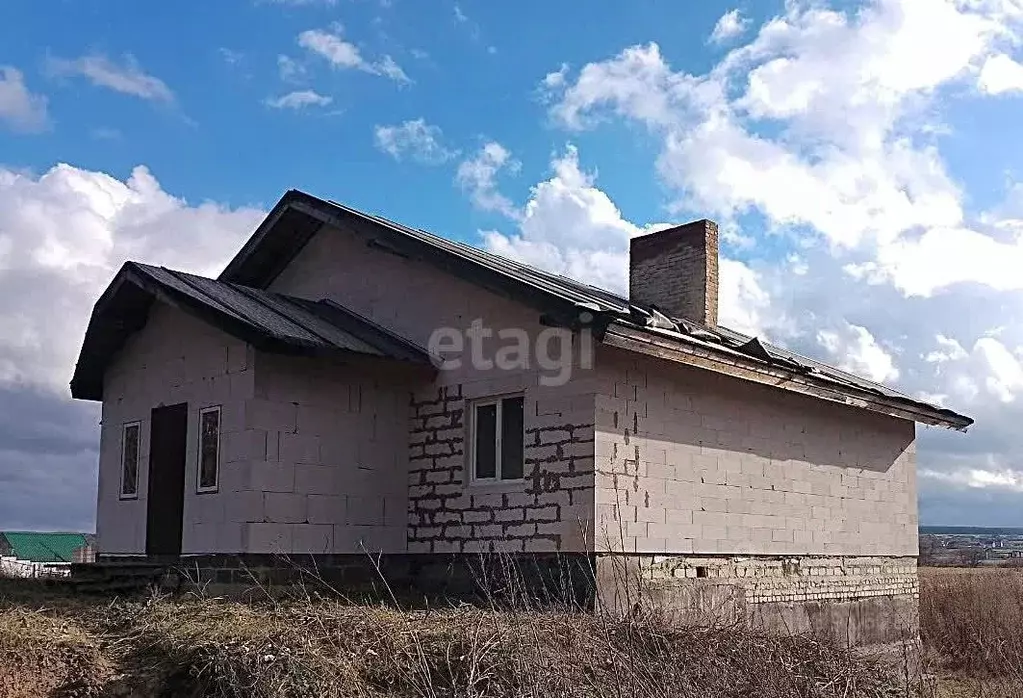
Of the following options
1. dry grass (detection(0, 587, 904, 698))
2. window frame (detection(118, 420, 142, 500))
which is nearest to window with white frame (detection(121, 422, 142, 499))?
window frame (detection(118, 420, 142, 500))

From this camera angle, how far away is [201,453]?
13.0 meters

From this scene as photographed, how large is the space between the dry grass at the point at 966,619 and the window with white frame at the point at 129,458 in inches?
417

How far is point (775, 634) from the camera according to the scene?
10102 mm

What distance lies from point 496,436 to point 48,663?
528 centimetres

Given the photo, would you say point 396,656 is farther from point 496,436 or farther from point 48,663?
point 496,436

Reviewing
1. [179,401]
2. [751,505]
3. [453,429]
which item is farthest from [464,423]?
[751,505]

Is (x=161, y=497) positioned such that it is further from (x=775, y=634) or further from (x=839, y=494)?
(x=839, y=494)

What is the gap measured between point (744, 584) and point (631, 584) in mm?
2255

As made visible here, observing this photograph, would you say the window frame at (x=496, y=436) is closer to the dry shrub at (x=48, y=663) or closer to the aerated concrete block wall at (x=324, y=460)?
the aerated concrete block wall at (x=324, y=460)

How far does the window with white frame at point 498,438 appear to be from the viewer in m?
12.6

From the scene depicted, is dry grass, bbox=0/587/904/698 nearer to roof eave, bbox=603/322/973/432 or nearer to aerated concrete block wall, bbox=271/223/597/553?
aerated concrete block wall, bbox=271/223/597/553

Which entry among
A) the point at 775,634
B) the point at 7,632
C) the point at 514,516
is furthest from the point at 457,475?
the point at 7,632

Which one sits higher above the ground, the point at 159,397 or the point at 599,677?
the point at 159,397

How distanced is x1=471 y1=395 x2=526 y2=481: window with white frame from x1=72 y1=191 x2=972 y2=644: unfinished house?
23 millimetres
